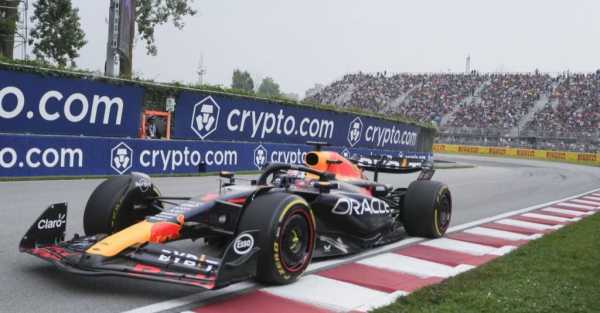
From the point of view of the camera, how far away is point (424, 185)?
26.2 ft

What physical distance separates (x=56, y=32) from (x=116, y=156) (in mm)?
26114

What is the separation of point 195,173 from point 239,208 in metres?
11.1

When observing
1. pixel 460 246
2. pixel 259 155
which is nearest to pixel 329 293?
pixel 460 246

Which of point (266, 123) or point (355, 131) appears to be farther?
point (355, 131)

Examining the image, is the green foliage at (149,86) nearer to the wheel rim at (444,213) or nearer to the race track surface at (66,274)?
the race track surface at (66,274)

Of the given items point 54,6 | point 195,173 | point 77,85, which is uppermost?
point 54,6

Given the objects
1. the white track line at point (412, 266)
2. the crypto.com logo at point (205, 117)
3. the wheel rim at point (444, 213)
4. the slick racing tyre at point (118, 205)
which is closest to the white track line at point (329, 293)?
the white track line at point (412, 266)

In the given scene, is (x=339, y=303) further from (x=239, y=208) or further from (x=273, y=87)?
(x=273, y=87)

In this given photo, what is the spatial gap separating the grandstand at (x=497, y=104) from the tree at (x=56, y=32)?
772 inches

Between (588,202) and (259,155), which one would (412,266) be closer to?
(588,202)

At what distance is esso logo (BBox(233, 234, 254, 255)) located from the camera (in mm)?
4656

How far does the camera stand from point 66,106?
1398 cm

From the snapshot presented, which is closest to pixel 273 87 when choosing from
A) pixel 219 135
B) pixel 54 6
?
pixel 54 6

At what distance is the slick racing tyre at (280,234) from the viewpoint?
4.95 meters
